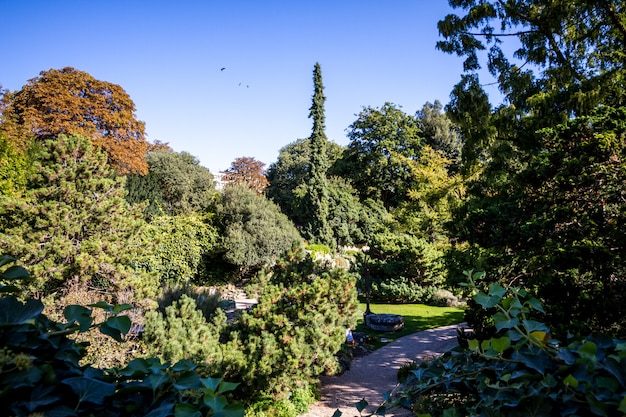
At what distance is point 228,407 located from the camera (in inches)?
35.5

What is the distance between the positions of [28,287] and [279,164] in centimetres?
3072

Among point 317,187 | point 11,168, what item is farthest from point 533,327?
point 317,187

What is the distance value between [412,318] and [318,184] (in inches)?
523

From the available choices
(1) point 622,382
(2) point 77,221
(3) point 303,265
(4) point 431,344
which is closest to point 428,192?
(4) point 431,344

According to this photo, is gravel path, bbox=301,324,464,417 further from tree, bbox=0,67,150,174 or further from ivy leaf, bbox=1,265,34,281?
tree, bbox=0,67,150,174

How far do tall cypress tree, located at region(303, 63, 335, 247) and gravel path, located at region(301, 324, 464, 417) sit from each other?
13359mm

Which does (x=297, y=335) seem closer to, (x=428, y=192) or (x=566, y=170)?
(x=566, y=170)

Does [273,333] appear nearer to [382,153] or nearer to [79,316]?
[79,316]

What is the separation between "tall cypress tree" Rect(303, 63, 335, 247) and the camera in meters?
24.8

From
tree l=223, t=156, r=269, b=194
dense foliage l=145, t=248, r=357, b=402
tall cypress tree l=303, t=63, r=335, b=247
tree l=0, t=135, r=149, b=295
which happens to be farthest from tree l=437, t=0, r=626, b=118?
tree l=223, t=156, r=269, b=194

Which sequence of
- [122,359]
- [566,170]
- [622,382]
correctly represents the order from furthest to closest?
1. [122,359]
2. [566,170]
3. [622,382]

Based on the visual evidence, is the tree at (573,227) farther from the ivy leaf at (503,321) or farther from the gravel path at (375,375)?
the ivy leaf at (503,321)

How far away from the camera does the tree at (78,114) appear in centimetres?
1677

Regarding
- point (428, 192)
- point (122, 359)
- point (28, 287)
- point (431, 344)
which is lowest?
point (431, 344)
